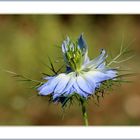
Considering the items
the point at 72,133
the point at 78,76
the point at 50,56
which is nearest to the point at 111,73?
the point at 78,76

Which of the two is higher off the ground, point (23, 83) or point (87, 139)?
point (23, 83)

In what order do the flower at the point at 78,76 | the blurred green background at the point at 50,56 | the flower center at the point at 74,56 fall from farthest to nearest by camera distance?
the blurred green background at the point at 50,56
the flower center at the point at 74,56
the flower at the point at 78,76

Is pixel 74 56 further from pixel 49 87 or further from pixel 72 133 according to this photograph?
pixel 72 133

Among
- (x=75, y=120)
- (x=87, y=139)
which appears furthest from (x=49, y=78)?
(x=75, y=120)
